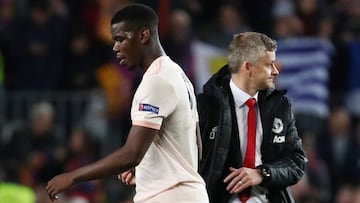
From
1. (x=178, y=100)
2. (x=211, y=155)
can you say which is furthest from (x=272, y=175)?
(x=178, y=100)

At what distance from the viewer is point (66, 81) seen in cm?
1365

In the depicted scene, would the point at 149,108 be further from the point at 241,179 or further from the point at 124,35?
the point at 241,179

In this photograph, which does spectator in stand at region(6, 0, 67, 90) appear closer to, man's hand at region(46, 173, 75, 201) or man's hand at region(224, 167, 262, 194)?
man's hand at region(224, 167, 262, 194)

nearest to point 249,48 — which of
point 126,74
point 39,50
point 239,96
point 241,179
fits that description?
point 239,96

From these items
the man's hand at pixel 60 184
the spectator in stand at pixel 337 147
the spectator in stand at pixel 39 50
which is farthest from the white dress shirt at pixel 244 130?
the spectator in stand at pixel 39 50

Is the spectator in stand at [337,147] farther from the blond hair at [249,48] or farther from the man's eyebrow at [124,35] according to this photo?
the man's eyebrow at [124,35]

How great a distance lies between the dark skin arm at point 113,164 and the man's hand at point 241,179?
82cm

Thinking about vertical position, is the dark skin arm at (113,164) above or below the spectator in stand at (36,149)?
above

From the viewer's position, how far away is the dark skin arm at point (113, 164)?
20.6 feet

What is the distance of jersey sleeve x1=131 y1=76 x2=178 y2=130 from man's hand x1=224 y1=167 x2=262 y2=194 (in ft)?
2.62

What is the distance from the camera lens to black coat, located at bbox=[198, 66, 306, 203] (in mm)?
7250

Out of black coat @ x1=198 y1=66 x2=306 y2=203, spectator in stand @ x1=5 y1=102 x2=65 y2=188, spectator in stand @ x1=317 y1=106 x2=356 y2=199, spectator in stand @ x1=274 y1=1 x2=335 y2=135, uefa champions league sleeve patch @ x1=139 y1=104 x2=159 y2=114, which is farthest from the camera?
spectator in stand @ x1=274 y1=1 x2=335 y2=135

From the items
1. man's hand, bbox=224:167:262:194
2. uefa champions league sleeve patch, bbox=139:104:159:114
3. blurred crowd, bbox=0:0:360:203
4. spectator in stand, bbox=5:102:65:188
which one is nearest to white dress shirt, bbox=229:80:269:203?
man's hand, bbox=224:167:262:194

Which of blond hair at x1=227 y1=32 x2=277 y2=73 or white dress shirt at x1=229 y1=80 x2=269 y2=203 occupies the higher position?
blond hair at x1=227 y1=32 x2=277 y2=73
